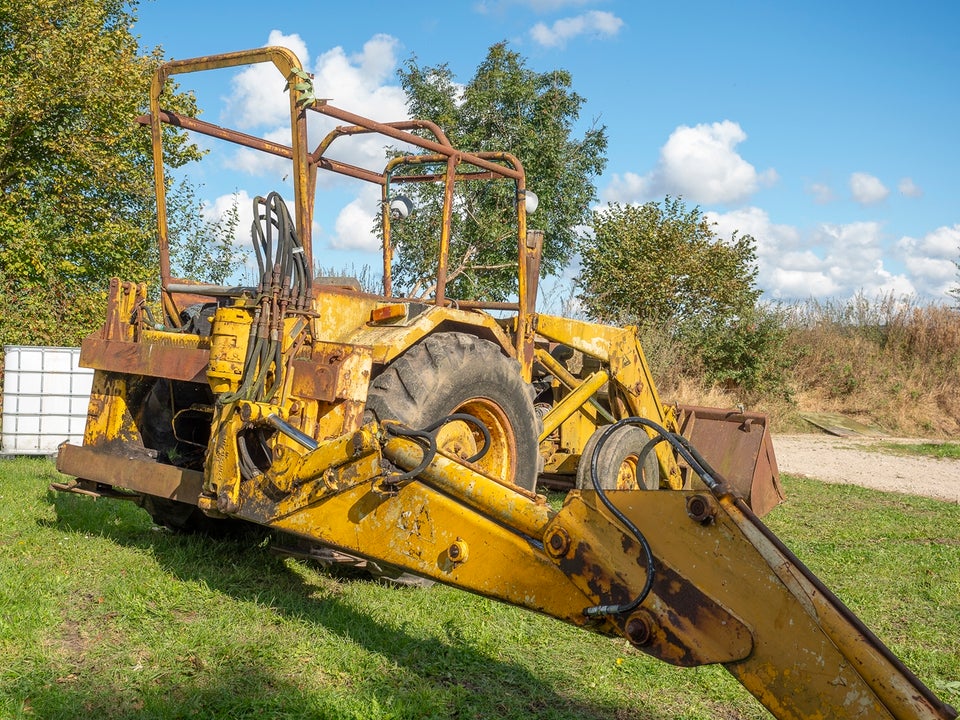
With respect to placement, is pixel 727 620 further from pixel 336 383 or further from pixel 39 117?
pixel 39 117

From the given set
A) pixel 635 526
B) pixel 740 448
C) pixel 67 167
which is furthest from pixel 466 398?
pixel 67 167

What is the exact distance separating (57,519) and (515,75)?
13512 mm

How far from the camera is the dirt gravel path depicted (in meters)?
10.8

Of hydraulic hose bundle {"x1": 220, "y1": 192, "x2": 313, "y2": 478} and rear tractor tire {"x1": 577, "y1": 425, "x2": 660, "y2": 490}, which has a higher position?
hydraulic hose bundle {"x1": 220, "y1": 192, "x2": 313, "y2": 478}

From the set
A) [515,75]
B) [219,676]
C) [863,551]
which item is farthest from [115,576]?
[515,75]

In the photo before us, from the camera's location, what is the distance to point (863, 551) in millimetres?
A: 6469

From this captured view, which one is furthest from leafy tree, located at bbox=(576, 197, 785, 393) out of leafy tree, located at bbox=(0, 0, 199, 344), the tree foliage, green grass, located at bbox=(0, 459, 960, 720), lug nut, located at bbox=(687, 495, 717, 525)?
lug nut, located at bbox=(687, 495, 717, 525)

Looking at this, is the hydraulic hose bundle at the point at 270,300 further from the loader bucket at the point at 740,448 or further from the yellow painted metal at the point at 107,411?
the loader bucket at the point at 740,448

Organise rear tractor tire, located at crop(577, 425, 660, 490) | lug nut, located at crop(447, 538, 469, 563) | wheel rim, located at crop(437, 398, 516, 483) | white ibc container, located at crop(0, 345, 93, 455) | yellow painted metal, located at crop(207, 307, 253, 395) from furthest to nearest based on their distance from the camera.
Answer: white ibc container, located at crop(0, 345, 93, 455)
rear tractor tire, located at crop(577, 425, 660, 490)
wheel rim, located at crop(437, 398, 516, 483)
yellow painted metal, located at crop(207, 307, 253, 395)
lug nut, located at crop(447, 538, 469, 563)

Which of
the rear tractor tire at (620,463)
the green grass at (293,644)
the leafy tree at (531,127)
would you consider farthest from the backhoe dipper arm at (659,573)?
the leafy tree at (531,127)

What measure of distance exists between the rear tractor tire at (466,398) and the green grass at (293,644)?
834 mm

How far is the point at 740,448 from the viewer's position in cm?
742

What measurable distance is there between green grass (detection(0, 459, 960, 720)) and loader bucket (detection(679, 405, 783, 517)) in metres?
1.75

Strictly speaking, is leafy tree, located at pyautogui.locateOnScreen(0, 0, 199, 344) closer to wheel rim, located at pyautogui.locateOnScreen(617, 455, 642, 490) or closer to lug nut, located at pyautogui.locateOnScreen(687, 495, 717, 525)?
wheel rim, located at pyautogui.locateOnScreen(617, 455, 642, 490)
